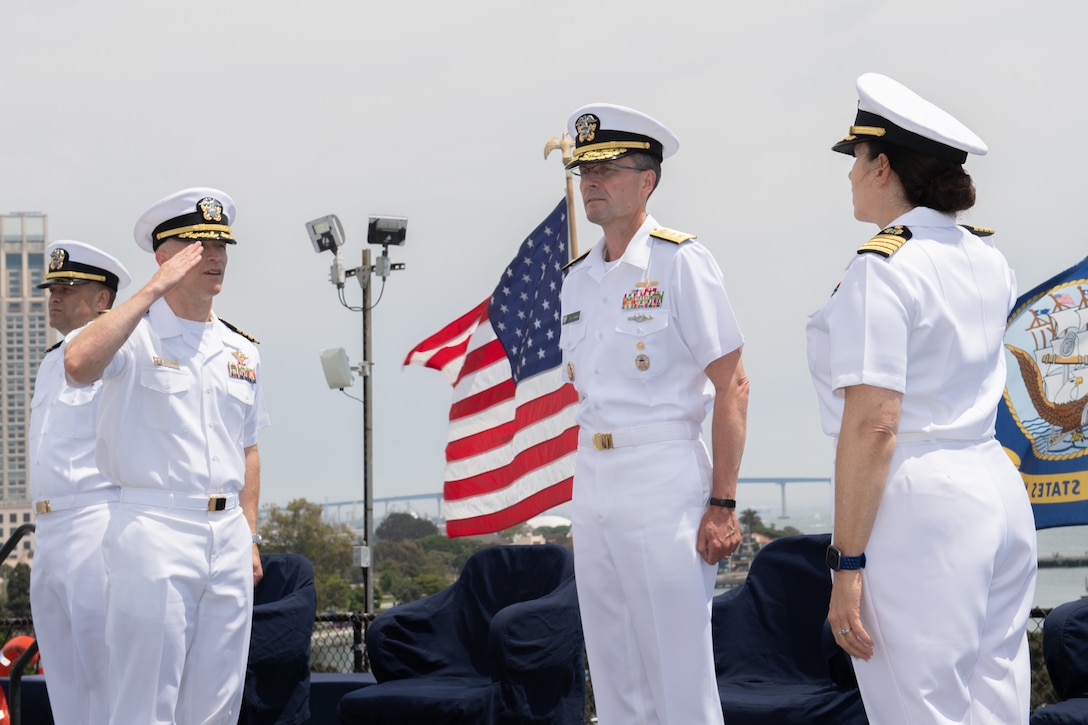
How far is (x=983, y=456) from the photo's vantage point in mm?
2590

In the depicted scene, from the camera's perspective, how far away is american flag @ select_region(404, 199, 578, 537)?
24.6 ft

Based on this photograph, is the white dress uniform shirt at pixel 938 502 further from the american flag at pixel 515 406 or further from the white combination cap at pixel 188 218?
the american flag at pixel 515 406

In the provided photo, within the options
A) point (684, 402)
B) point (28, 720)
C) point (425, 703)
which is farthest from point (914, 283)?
point (28, 720)

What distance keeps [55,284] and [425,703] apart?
2226 mm

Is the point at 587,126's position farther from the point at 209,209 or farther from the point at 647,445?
the point at 209,209

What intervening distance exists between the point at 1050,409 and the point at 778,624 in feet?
8.29

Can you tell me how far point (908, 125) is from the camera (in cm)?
267

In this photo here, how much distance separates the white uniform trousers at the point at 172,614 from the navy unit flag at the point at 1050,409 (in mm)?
4327

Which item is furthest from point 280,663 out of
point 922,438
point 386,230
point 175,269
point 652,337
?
point 386,230

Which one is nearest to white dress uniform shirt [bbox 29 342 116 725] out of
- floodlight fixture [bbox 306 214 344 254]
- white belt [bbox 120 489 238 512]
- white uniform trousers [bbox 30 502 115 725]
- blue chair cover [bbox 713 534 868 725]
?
white uniform trousers [bbox 30 502 115 725]

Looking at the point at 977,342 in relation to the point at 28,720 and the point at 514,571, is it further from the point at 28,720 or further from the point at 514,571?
the point at 28,720

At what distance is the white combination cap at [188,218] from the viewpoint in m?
4.17

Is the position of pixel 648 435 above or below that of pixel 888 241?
below

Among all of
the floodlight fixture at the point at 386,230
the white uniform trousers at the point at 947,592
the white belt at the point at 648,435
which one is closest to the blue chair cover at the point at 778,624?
the white belt at the point at 648,435
